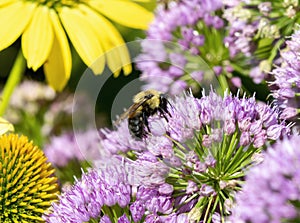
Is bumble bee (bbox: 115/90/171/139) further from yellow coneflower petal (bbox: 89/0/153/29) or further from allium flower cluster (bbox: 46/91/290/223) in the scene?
yellow coneflower petal (bbox: 89/0/153/29)

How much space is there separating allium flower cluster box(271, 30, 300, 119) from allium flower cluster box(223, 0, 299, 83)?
0.41 ft

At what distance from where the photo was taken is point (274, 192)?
35.7 inches

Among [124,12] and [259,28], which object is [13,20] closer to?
[124,12]

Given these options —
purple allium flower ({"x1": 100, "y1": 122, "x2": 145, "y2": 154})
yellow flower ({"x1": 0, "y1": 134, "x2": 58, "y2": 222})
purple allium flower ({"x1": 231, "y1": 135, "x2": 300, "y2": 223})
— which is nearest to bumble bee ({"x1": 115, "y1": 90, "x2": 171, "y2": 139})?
purple allium flower ({"x1": 100, "y1": 122, "x2": 145, "y2": 154})

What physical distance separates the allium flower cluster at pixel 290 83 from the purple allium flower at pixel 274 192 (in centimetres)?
30

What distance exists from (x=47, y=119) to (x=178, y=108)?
2.24ft

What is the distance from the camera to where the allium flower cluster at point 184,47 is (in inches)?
62.0

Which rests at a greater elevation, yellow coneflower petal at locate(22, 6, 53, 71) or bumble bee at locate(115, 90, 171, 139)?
yellow coneflower petal at locate(22, 6, 53, 71)

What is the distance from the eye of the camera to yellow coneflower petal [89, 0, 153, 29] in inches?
62.2

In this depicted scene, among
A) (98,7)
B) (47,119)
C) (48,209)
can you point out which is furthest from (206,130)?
(47,119)

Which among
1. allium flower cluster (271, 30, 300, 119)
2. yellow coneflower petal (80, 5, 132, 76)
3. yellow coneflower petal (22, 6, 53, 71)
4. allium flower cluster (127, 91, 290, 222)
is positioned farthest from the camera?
yellow coneflower petal (80, 5, 132, 76)

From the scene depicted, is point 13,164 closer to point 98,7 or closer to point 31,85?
Answer: point 98,7

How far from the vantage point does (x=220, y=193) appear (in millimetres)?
1145

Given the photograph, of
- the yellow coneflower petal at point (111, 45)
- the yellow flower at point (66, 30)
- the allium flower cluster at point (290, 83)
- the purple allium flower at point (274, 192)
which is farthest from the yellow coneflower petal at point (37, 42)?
the purple allium flower at point (274, 192)
